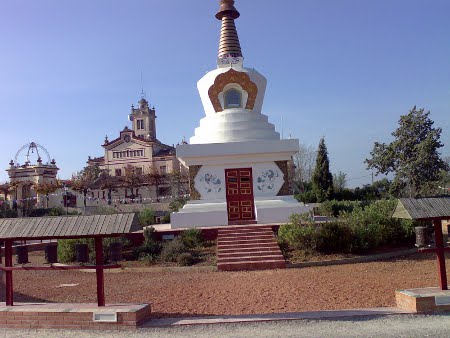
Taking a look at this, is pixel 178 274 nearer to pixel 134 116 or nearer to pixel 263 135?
pixel 263 135

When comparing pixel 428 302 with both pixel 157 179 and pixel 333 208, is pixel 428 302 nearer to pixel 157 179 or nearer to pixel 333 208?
pixel 333 208

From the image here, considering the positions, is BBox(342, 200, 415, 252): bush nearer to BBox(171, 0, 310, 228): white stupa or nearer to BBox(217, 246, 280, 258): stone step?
BBox(217, 246, 280, 258): stone step

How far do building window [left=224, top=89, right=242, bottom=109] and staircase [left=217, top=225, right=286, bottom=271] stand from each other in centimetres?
713

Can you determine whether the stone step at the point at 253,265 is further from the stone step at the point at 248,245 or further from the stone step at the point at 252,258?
the stone step at the point at 248,245

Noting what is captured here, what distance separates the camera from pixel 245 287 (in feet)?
38.9

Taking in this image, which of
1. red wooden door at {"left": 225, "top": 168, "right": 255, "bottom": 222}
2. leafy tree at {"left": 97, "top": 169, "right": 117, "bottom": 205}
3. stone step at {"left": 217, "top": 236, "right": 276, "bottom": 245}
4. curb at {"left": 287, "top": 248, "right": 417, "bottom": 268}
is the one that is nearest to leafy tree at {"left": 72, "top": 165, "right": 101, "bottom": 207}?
leafy tree at {"left": 97, "top": 169, "right": 117, "bottom": 205}

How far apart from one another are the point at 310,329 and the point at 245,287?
167 inches

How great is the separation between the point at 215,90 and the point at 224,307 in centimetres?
1476

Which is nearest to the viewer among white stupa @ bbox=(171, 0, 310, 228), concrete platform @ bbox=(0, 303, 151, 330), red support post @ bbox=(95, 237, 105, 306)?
concrete platform @ bbox=(0, 303, 151, 330)

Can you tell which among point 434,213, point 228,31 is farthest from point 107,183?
point 434,213

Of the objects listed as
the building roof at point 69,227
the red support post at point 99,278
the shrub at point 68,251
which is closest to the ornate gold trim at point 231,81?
the shrub at point 68,251

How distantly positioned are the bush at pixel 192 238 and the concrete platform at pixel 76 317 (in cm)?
890

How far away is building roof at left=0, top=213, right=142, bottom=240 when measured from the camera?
8758mm

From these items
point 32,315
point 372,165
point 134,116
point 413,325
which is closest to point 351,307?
point 413,325
